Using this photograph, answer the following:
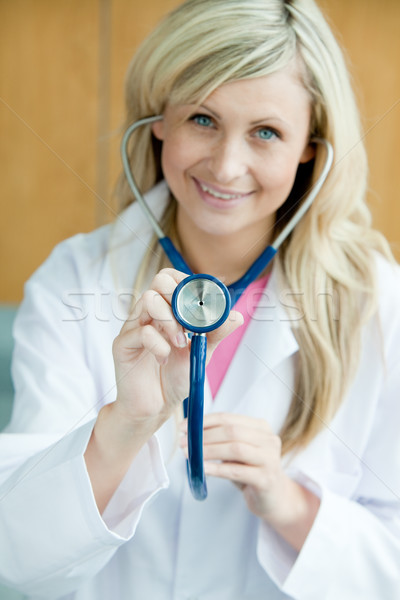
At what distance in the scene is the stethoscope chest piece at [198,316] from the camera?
1.79ft

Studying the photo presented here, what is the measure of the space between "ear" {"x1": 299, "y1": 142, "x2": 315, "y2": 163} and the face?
0.5 inches

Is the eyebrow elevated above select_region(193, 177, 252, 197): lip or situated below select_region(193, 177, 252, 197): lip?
above

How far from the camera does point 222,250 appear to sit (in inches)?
36.3

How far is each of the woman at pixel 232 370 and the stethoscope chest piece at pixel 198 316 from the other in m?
0.08

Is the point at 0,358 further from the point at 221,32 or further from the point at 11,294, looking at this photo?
the point at 11,294

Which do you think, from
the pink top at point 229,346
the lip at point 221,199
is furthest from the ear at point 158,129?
the pink top at point 229,346

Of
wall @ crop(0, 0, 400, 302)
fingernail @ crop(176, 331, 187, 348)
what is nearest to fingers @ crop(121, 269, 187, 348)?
fingernail @ crop(176, 331, 187, 348)

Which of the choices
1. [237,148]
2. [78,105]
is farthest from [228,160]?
[78,105]

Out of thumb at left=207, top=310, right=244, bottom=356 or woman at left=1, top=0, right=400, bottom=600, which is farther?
woman at left=1, top=0, right=400, bottom=600

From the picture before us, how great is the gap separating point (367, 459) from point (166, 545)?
27 centimetres

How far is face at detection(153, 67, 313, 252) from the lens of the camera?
0.76m

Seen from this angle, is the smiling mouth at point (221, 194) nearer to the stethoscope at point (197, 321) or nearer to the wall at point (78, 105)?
the stethoscope at point (197, 321)

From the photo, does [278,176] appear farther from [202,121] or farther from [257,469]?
[257,469]

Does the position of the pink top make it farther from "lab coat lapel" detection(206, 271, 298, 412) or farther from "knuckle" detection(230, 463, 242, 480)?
"knuckle" detection(230, 463, 242, 480)
